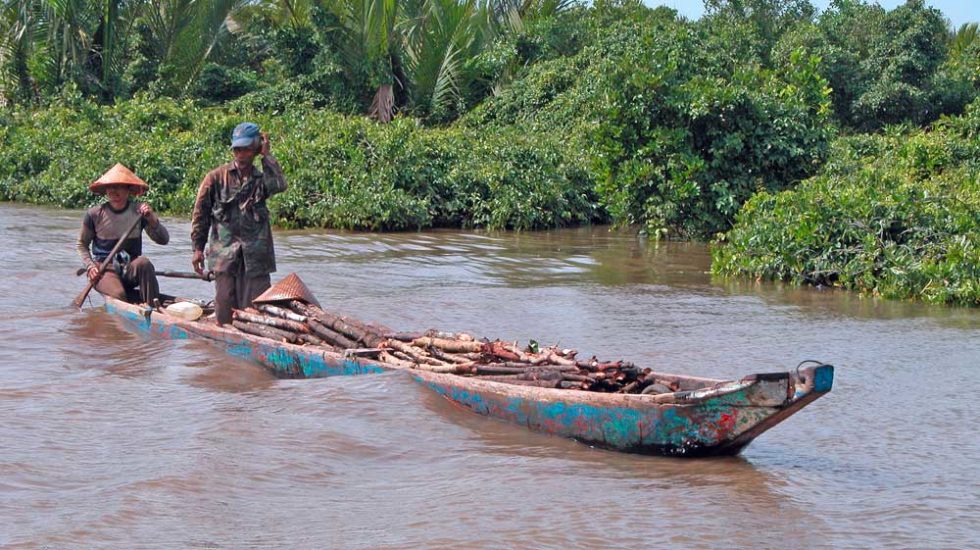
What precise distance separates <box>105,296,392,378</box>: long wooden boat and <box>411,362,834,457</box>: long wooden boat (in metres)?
0.91

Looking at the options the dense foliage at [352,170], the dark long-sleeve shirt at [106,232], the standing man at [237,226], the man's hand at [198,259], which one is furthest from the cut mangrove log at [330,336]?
the dense foliage at [352,170]

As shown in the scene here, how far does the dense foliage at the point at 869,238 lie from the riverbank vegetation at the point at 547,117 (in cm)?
2

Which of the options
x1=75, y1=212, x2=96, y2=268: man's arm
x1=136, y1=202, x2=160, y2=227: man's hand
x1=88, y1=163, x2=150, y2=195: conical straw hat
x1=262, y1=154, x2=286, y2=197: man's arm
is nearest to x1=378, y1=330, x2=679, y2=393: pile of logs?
x1=262, y1=154, x2=286, y2=197: man's arm

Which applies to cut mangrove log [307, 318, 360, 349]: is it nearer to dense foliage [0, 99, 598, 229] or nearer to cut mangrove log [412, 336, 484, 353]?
cut mangrove log [412, 336, 484, 353]

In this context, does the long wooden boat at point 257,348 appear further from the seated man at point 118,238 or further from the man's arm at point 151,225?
the man's arm at point 151,225

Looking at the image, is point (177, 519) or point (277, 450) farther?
point (277, 450)

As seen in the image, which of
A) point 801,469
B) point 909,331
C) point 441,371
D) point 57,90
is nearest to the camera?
point 801,469

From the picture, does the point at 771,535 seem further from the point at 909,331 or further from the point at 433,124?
the point at 433,124

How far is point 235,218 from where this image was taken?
714cm

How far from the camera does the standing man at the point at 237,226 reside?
7.05m

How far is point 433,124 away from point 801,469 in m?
18.7

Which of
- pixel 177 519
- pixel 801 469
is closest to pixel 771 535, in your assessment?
pixel 801 469

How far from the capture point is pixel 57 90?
891 inches

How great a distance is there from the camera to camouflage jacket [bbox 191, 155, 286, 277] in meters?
7.07
